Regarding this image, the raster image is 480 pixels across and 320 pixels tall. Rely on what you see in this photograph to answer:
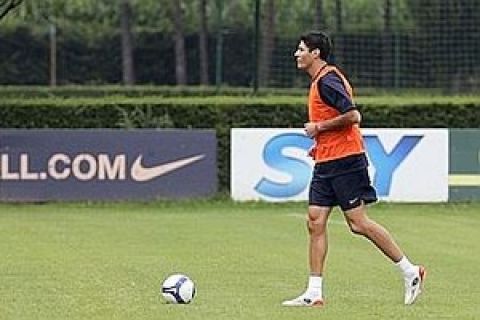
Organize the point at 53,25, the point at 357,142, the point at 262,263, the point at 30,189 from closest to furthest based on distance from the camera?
1. the point at 357,142
2. the point at 262,263
3. the point at 30,189
4. the point at 53,25

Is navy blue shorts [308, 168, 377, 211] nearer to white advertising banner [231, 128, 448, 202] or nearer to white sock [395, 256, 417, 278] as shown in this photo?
white sock [395, 256, 417, 278]

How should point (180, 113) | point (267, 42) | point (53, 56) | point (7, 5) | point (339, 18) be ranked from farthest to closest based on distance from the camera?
point (53, 56) → point (339, 18) → point (267, 42) → point (7, 5) → point (180, 113)

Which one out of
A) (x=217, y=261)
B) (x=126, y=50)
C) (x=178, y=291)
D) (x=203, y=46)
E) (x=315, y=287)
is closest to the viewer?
(x=178, y=291)

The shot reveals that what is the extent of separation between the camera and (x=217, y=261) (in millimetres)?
14242

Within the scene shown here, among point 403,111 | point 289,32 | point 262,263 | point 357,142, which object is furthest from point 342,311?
point 289,32

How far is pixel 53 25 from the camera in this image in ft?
158

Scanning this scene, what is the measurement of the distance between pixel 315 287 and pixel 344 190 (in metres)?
0.76

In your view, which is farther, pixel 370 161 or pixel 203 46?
pixel 203 46

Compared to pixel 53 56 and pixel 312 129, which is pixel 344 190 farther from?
pixel 53 56

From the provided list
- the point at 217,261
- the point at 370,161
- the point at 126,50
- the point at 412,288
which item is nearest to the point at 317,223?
the point at 412,288

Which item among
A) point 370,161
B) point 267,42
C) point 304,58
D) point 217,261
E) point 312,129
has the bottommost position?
point 370,161

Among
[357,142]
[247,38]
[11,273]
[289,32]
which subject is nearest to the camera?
[357,142]

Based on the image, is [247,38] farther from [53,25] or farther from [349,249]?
[349,249]

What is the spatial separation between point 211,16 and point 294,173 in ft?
88.8
